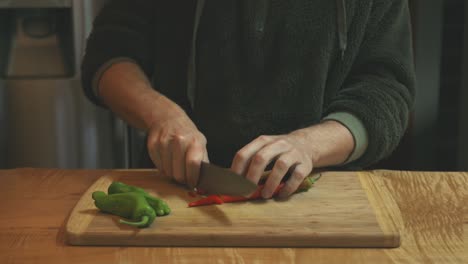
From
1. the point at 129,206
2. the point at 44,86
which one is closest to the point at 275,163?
the point at 129,206

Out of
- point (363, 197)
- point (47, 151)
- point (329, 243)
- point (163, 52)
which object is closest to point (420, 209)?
point (363, 197)

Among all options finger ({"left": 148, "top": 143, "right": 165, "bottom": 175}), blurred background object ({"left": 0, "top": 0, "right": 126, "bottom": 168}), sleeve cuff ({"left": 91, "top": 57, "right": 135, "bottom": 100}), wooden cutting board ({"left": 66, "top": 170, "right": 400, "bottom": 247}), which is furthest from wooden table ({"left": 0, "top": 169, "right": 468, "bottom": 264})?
blurred background object ({"left": 0, "top": 0, "right": 126, "bottom": 168})

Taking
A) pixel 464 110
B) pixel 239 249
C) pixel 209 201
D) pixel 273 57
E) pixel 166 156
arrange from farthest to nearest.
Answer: pixel 464 110, pixel 273 57, pixel 166 156, pixel 209 201, pixel 239 249

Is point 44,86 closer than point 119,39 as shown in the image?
No

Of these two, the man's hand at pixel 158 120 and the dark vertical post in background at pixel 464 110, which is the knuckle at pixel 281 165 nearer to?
the man's hand at pixel 158 120

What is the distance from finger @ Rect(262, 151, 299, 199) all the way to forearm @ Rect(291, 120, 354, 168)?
0.10 meters

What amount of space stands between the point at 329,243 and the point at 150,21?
0.73 m

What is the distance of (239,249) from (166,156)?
0.28m

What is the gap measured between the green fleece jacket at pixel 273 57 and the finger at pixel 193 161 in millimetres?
291

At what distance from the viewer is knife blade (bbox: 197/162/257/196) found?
97 cm

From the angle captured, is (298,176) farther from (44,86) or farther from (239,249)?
(44,86)

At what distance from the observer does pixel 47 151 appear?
1963mm

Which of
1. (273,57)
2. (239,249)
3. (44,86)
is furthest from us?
(44,86)

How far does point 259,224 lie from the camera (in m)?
0.93
